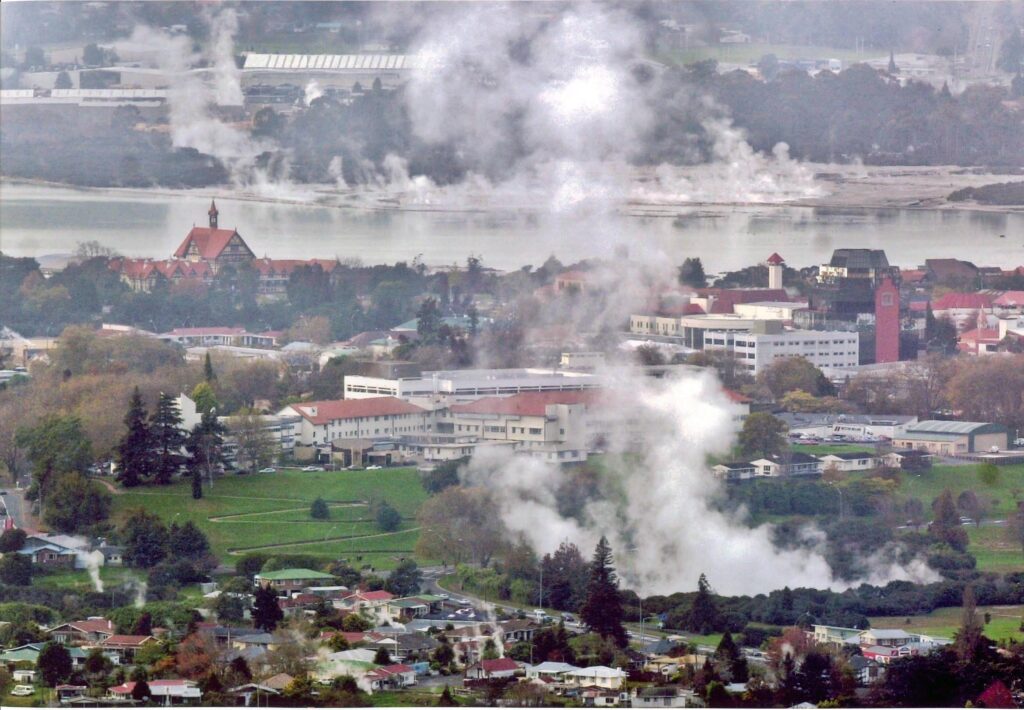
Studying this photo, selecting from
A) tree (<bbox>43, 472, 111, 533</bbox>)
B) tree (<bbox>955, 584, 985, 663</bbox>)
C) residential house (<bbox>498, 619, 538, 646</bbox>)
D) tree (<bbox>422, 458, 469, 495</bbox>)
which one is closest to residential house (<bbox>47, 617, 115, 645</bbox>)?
tree (<bbox>43, 472, 111, 533</bbox>)

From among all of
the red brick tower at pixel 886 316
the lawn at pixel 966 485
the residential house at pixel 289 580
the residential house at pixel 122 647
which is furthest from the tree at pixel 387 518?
the red brick tower at pixel 886 316

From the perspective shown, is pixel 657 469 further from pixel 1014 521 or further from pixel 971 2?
pixel 971 2

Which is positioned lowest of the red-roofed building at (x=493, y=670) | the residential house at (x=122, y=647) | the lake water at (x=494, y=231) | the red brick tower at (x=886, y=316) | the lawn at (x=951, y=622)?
the red-roofed building at (x=493, y=670)

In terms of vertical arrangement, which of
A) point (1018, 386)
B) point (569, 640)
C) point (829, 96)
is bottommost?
point (569, 640)

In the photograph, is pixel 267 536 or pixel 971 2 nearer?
pixel 267 536

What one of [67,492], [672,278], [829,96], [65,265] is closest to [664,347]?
[672,278]

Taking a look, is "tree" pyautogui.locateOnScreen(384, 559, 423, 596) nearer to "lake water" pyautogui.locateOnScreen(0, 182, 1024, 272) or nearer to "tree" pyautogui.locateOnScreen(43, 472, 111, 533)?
"tree" pyautogui.locateOnScreen(43, 472, 111, 533)

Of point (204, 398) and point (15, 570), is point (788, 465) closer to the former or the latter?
point (204, 398)

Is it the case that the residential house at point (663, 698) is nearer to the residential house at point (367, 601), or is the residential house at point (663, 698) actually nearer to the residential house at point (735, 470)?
the residential house at point (367, 601)
